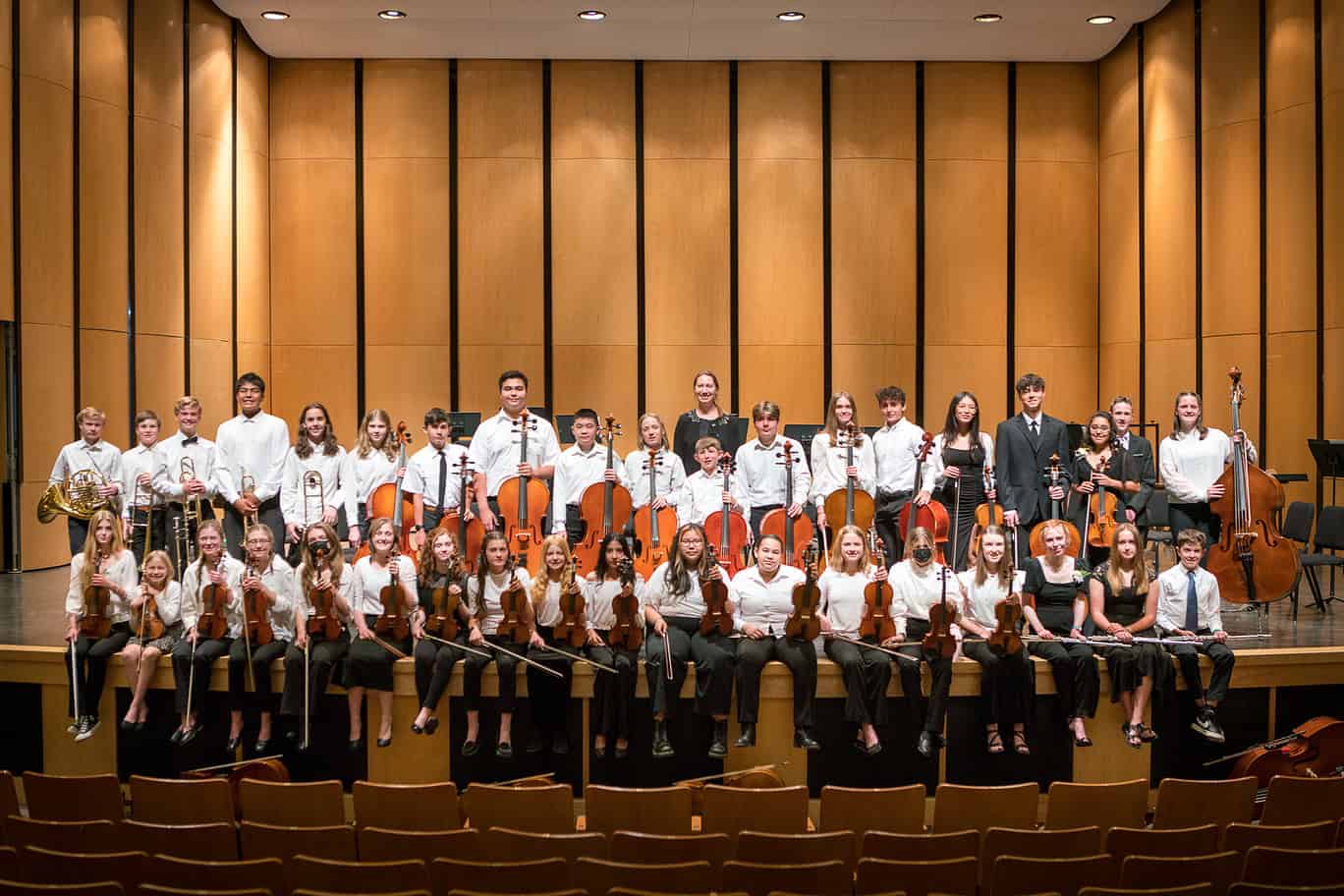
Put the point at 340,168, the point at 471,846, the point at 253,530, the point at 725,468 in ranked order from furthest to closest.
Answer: the point at 340,168 < the point at 725,468 < the point at 253,530 < the point at 471,846

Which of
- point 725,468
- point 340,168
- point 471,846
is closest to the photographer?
point 471,846

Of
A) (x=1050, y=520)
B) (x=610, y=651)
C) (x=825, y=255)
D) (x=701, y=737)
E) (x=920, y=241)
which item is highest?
(x=920, y=241)

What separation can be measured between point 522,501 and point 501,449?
0.47 meters

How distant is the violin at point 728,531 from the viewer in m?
7.14

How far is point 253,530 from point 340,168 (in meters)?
6.36

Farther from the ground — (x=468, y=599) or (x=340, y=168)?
(x=340, y=168)

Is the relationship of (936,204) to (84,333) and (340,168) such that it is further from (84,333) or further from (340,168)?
(84,333)

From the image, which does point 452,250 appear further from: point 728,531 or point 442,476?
point 728,531

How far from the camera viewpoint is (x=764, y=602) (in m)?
6.53

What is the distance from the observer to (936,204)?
12.0 meters

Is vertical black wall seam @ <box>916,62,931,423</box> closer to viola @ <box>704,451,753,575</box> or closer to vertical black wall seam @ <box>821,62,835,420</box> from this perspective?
vertical black wall seam @ <box>821,62,835,420</box>

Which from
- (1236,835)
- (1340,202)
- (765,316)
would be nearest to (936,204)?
(765,316)

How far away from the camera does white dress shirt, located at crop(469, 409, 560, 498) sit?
25.3 ft

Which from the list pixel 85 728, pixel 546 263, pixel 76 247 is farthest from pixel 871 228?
pixel 85 728
